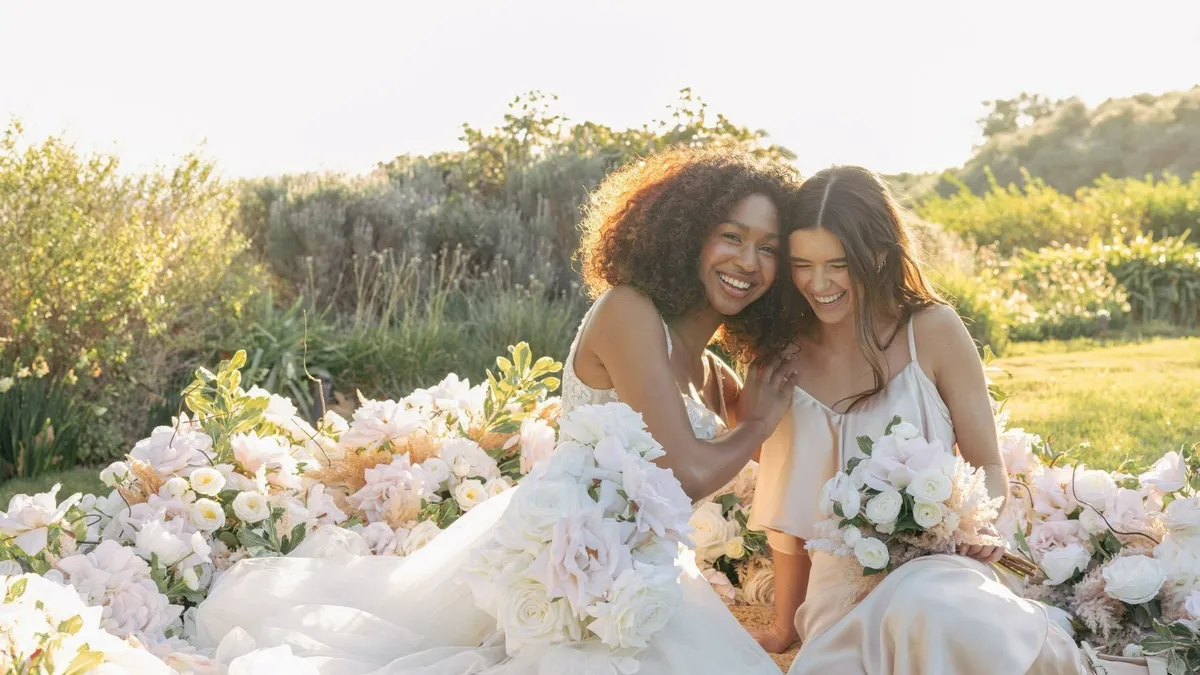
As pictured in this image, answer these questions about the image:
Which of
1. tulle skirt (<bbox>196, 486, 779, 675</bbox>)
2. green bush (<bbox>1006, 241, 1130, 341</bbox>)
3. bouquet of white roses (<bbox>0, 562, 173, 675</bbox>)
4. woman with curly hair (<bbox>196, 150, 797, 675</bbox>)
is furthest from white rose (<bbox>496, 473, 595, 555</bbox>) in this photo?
green bush (<bbox>1006, 241, 1130, 341</bbox>)

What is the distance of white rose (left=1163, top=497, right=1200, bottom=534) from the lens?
3221 millimetres

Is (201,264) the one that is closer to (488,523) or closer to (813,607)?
(488,523)

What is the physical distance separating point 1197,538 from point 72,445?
639 centimetres

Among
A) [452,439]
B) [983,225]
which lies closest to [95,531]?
[452,439]

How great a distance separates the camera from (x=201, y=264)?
27.5 ft

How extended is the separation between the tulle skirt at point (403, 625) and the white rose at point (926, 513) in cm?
52

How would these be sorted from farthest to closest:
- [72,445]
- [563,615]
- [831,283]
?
[72,445] → [831,283] → [563,615]

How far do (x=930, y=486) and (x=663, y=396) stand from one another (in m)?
0.87

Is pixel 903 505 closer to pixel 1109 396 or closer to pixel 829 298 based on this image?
pixel 829 298

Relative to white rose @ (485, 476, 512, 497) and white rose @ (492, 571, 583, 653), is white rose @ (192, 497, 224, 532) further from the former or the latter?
white rose @ (492, 571, 583, 653)

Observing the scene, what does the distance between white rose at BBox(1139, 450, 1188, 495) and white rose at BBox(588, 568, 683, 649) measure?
66.1 inches

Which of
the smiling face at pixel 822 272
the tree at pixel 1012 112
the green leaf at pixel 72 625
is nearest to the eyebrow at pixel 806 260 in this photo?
the smiling face at pixel 822 272

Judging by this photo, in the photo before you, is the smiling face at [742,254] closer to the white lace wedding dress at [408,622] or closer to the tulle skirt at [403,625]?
the white lace wedding dress at [408,622]

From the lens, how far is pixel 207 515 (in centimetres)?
366
